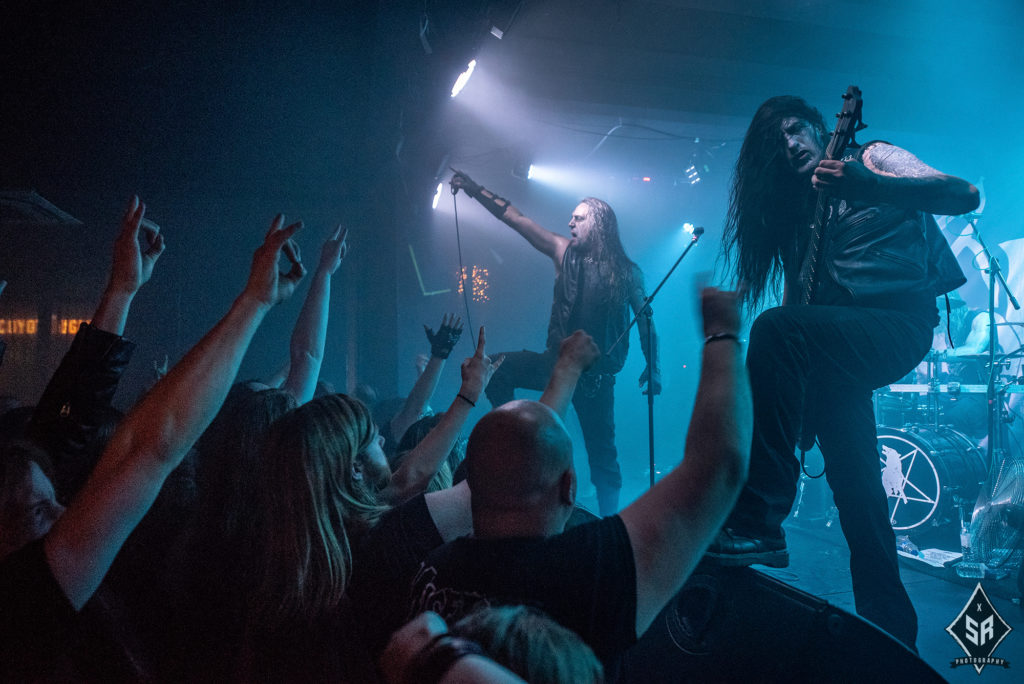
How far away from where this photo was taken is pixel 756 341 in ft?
5.88

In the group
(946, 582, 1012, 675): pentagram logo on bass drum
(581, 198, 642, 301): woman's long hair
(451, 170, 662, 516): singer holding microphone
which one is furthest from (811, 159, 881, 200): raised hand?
(581, 198, 642, 301): woman's long hair

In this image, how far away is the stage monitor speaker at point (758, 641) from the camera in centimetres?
120

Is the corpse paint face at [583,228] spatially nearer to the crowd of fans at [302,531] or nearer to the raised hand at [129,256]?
the crowd of fans at [302,531]

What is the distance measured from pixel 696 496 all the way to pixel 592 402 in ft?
11.0

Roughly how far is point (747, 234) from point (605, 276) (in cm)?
216

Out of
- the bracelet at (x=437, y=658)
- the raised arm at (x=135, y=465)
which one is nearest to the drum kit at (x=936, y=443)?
the bracelet at (x=437, y=658)

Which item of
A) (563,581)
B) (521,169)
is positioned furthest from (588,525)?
(521,169)

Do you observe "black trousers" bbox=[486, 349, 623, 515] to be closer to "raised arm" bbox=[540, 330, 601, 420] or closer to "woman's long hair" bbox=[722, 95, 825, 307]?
"woman's long hair" bbox=[722, 95, 825, 307]

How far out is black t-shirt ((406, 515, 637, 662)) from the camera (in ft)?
3.22

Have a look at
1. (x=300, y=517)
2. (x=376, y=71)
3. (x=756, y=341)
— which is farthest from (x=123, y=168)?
(x=756, y=341)

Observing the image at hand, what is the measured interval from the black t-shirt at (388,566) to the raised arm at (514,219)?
3.39 m

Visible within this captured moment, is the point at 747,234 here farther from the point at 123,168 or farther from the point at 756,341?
the point at 123,168

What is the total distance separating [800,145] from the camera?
2100 mm

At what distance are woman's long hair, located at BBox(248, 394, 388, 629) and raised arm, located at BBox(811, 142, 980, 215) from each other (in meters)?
1.65
